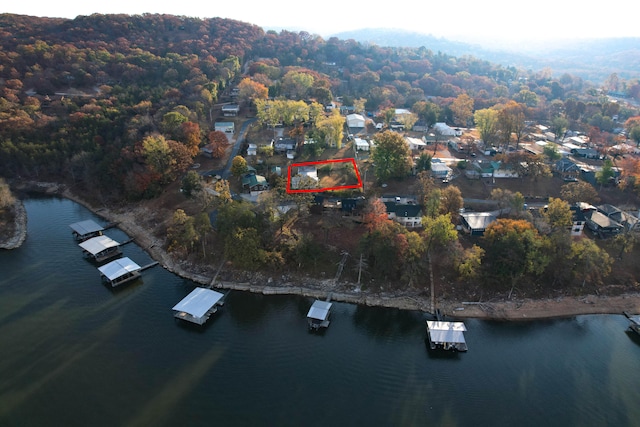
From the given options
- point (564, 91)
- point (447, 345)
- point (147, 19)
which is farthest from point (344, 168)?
point (564, 91)

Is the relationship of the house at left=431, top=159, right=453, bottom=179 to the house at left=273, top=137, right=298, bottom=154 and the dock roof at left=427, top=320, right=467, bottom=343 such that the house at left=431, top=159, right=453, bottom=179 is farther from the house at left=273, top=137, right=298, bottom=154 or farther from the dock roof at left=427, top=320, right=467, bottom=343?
the dock roof at left=427, top=320, right=467, bottom=343

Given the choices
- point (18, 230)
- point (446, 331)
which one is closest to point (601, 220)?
point (446, 331)

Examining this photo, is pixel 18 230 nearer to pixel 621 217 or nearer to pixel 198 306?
pixel 198 306

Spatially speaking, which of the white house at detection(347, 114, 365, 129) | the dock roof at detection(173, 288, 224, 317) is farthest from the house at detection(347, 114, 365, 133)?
the dock roof at detection(173, 288, 224, 317)

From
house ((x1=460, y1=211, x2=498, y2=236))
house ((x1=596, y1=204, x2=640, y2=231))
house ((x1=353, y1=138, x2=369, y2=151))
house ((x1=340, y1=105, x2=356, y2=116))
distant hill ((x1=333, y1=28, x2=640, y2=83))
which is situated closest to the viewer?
house ((x1=460, y1=211, x2=498, y2=236))

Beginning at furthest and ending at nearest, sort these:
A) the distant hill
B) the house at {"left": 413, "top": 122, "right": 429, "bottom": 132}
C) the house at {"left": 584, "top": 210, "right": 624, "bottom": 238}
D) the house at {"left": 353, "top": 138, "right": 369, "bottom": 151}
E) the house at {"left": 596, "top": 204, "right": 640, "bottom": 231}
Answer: the distant hill < the house at {"left": 413, "top": 122, "right": 429, "bottom": 132} < the house at {"left": 353, "top": 138, "right": 369, "bottom": 151} < the house at {"left": 596, "top": 204, "right": 640, "bottom": 231} < the house at {"left": 584, "top": 210, "right": 624, "bottom": 238}

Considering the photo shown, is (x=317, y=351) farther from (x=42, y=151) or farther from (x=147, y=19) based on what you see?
(x=147, y=19)
